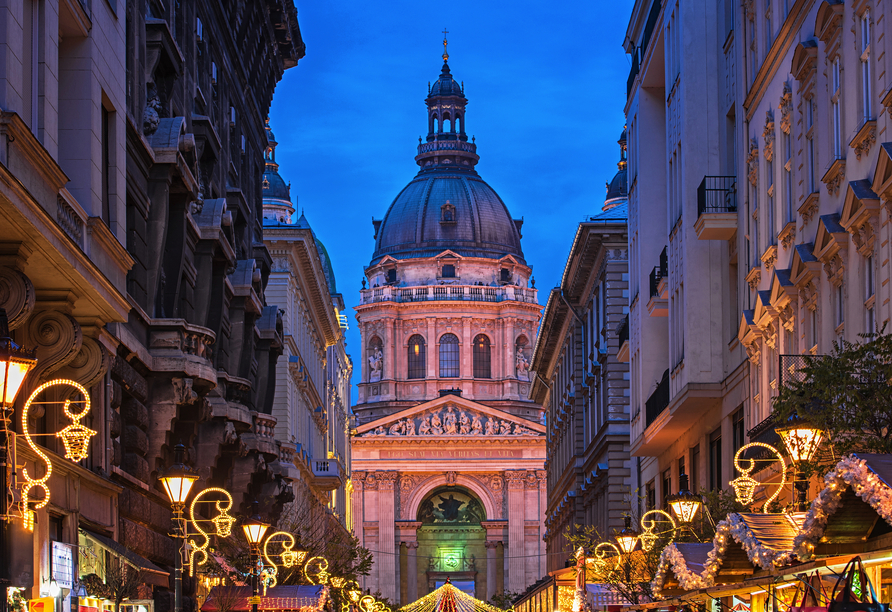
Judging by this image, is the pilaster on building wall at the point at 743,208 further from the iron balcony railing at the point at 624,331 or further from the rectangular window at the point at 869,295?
the iron balcony railing at the point at 624,331

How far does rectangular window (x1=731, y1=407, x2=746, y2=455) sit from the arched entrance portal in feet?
360

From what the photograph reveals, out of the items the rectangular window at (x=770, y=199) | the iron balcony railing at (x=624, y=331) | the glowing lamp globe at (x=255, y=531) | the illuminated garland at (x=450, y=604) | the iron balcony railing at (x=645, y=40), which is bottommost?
the illuminated garland at (x=450, y=604)

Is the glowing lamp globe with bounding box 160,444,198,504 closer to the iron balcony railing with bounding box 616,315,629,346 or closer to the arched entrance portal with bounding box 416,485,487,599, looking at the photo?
the iron balcony railing with bounding box 616,315,629,346

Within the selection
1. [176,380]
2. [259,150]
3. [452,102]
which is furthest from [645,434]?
[452,102]

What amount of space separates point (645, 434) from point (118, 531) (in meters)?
19.7

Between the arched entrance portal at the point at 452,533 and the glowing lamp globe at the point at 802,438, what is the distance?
416 feet

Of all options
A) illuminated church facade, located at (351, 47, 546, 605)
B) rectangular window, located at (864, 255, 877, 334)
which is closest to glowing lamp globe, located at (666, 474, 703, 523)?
rectangular window, located at (864, 255, 877, 334)

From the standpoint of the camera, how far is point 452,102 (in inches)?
6821

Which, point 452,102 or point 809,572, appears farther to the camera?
point 452,102

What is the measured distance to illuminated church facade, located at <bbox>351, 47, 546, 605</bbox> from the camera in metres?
135

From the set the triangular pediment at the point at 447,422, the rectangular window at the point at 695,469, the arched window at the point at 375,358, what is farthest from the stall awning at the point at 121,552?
the arched window at the point at 375,358

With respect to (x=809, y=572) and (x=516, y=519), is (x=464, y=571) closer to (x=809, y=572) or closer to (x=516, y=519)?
(x=516, y=519)

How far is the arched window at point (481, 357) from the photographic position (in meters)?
152

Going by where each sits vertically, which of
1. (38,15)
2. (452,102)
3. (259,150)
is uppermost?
(452,102)
